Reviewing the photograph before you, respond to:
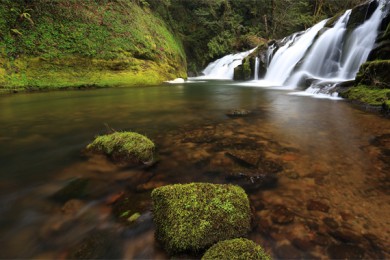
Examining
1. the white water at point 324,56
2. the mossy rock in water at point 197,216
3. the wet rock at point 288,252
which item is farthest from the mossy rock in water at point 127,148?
the white water at point 324,56

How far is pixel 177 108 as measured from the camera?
7668 mm

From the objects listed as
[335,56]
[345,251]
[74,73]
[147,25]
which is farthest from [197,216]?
[147,25]

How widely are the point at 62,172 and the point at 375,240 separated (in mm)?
3497

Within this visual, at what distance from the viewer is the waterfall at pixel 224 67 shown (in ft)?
78.6

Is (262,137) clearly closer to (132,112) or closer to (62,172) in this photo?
(62,172)

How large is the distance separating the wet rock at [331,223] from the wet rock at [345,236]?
49 millimetres

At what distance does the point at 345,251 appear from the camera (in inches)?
72.7

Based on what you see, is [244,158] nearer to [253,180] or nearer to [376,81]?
[253,180]

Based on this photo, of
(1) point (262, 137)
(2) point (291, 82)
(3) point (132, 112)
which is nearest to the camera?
(1) point (262, 137)

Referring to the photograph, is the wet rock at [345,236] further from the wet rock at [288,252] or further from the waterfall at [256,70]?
the waterfall at [256,70]

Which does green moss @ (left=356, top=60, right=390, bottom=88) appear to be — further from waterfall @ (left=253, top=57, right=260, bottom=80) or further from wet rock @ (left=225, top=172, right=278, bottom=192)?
waterfall @ (left=253, top=57, right=260, bottom=80)

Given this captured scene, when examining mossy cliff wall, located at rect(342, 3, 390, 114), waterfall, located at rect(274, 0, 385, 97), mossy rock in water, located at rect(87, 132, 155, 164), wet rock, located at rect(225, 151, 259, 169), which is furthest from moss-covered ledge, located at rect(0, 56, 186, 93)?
wet rock, located at rect(225, 151, 259, 169)

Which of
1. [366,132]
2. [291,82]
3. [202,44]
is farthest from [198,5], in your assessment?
[366,132]

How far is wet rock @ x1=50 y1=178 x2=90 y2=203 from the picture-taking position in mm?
2593
